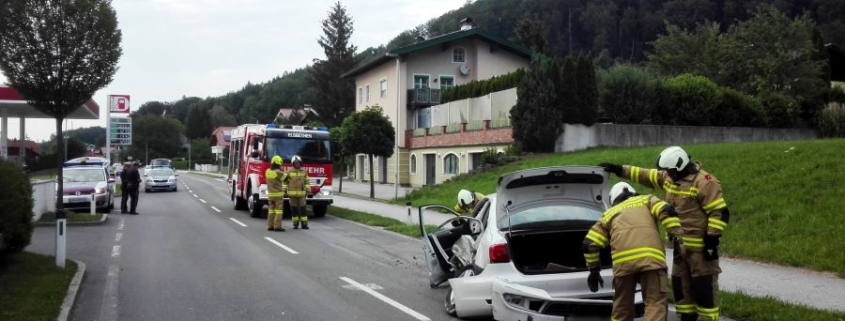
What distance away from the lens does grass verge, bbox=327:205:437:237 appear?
16.6m

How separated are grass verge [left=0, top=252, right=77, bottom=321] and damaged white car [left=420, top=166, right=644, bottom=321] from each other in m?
4.29

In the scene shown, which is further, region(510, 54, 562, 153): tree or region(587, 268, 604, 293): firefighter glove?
region(510, 54, 562, 153): tree

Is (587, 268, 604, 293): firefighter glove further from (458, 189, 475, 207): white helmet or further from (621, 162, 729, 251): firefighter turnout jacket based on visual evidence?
(458, 189, 475, 207): white helmet

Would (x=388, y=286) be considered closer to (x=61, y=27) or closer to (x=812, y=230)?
(x=812, y=230)

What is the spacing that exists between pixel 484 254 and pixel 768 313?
295 centimetres

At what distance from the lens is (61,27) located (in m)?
14.7

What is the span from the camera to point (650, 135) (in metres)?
25.5

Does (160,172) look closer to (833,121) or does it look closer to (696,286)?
(833,121)

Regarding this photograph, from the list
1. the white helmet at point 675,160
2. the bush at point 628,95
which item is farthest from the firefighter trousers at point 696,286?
the bush at point 628,95

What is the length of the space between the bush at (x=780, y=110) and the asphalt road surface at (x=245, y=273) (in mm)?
18924


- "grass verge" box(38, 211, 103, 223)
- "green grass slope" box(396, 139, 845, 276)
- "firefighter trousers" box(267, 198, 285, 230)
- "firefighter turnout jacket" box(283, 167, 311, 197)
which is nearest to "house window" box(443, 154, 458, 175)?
"green grass slope" box(396, 139, 845, 276)

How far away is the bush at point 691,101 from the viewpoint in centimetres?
2680

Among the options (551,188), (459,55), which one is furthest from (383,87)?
(551,188)

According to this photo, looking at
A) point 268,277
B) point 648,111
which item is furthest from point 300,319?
point 648,111
